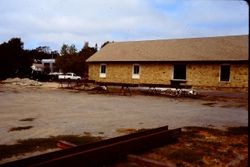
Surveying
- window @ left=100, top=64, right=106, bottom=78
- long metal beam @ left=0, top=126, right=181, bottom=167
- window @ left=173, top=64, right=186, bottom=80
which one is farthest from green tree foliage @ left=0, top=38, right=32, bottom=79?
long metal beam @ left=0, top=126, right=181, bottom=167

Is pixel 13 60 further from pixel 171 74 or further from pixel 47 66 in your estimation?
pixel 47 66

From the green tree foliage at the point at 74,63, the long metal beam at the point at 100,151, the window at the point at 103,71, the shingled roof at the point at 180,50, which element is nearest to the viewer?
the long metal beam at the point at 100,151

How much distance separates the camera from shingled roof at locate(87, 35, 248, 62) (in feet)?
101

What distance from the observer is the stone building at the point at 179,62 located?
29812mm

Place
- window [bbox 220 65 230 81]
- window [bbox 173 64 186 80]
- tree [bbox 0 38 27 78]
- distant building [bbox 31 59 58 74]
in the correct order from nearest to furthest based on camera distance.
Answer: window [bbox 220 65 230 81]
window [bbox 173 64 186 80]
tree [bbox 0 38 27 78]
distant building [bbox 31 59 58 74]

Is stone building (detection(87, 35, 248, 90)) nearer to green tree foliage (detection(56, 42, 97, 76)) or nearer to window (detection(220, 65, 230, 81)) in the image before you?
window (detection(220, 65, 230, 81))

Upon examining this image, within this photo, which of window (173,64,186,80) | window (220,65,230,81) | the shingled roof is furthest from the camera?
window (173,64,186,80)

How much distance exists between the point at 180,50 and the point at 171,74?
Answer: 313 cm

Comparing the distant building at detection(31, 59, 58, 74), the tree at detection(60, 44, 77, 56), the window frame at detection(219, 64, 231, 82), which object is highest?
the tree at detection(60, 44, 77, 56)

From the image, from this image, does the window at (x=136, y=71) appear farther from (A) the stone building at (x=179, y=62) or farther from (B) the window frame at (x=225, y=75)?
(B) the window frame at (x=225, y=75)

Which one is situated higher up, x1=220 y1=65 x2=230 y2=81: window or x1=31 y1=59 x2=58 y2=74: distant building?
x1=31 y1=59 x2=58 y2=74: distant building

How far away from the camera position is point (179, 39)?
38.1 meters

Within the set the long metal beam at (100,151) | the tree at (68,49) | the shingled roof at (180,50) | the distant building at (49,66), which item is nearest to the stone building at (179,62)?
the shingled roof at (180,50)

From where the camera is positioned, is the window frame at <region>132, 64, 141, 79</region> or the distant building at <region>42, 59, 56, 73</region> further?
the distant building at <region>42, 59, 56, 73</region>
